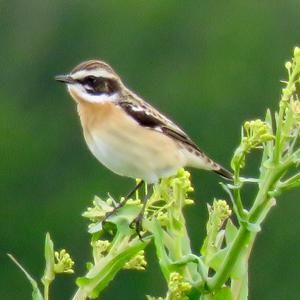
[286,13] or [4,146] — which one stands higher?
[286,13]

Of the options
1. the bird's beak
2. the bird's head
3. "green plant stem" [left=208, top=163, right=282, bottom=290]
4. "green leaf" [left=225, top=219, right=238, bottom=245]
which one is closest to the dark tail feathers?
the bird's head

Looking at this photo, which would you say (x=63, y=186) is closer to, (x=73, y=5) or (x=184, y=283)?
(x=73, y=5)

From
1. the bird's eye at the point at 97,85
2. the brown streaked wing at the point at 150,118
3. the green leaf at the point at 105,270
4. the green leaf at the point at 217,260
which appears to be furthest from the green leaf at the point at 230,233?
the brown streaked wing at the point at 150,118

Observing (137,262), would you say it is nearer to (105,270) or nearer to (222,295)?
(105,270)

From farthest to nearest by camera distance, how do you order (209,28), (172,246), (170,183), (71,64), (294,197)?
(209,28)
(71,64)
(294,197)
(170,183)
(172,246)

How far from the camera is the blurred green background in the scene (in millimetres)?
35750

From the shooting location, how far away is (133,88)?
39250mm

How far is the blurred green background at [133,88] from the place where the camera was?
35.8 metres

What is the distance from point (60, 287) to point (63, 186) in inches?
189

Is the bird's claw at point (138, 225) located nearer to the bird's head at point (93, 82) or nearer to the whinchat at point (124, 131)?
the whinchat at point (124, 131)

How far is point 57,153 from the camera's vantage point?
41.1m

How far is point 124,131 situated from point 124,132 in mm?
16

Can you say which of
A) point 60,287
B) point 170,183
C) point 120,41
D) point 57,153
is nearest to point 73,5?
point 120,41

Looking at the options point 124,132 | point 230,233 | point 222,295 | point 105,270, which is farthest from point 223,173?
point 222,295
